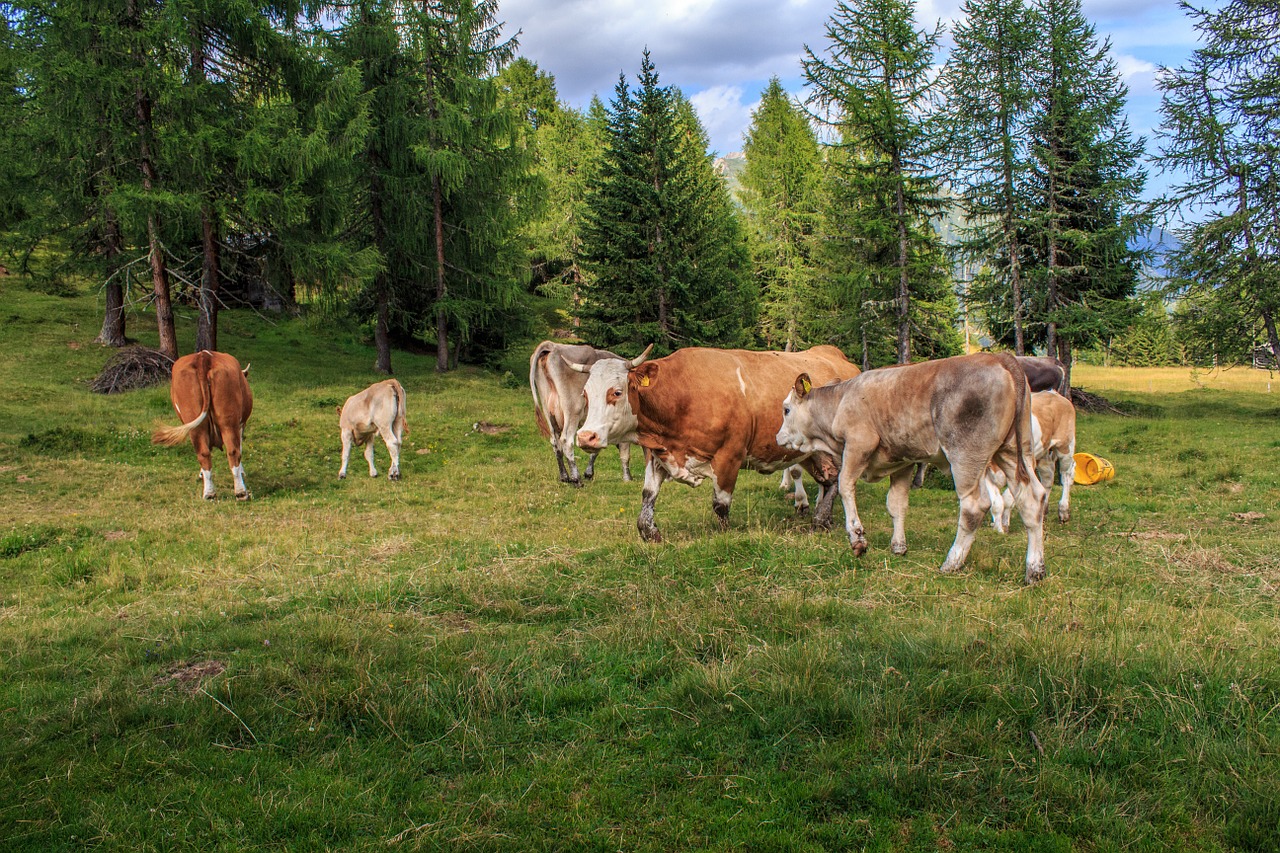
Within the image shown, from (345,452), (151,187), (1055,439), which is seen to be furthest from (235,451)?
(151,187)

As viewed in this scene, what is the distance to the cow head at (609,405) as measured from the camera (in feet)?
27.4

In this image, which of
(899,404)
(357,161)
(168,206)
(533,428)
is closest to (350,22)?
(357,161)

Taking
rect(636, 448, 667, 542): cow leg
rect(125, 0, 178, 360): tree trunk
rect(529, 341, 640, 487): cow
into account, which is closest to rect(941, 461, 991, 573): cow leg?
rect(636, 448, 667, 542): cow leg

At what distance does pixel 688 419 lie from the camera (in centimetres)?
874

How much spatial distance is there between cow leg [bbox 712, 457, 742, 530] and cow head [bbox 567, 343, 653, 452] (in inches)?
41.5

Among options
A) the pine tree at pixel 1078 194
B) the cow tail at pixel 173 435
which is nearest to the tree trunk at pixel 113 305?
the cow tail at pixel 173 435

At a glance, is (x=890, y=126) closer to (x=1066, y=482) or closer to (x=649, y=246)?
(x=649, y=246)

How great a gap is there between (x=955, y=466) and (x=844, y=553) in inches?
52.5

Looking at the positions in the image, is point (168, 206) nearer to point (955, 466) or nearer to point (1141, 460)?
point (955, 466)

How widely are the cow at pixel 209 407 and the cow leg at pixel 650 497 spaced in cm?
657

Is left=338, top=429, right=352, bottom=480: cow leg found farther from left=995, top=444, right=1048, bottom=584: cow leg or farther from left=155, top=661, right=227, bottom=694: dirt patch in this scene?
left=995, top=444, right=1048, bottom=584: cow leg

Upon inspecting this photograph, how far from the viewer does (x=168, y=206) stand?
1970 centimetres

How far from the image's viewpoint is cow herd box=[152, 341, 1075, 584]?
678 cm

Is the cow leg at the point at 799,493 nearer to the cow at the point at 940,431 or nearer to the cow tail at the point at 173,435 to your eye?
the cow at the point at 940,431
